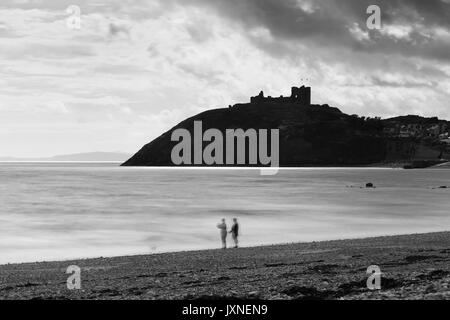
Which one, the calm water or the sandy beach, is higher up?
the sandy beach

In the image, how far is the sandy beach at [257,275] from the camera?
1911 centimetres

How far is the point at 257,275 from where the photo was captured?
24562mm

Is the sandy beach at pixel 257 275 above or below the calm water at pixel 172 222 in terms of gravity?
above

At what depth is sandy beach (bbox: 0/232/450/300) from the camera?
19109mm

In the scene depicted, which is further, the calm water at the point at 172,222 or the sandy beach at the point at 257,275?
the calm water at the point at 172,222

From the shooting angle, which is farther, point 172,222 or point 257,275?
point 172,222

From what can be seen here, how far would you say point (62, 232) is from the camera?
6341 cm

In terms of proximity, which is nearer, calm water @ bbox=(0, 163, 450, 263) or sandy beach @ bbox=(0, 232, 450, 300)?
sandy beach @ bbox=(0, 232, 450, 300)

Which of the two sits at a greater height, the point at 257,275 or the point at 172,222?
the point at 257,275
